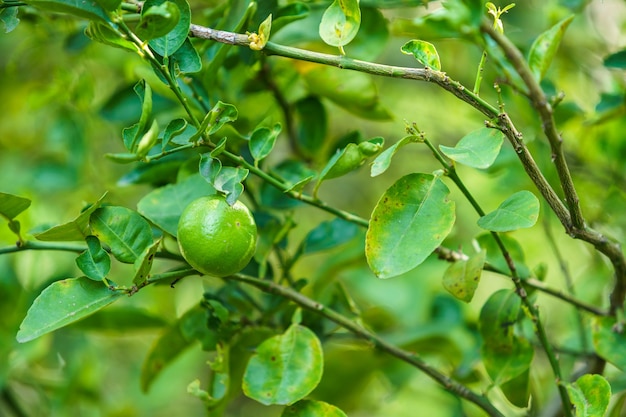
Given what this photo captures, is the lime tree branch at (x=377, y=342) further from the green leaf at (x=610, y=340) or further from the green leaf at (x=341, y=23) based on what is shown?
the green leaf at (x=341, y=23)

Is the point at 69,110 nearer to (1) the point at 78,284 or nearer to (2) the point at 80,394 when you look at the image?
(2) the point at 80,394

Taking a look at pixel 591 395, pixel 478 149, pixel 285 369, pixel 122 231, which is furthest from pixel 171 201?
pixel 591 395

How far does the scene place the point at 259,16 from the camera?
28.7 inches

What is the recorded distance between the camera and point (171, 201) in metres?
0.74

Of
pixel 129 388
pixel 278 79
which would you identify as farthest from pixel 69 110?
pixel 129 388

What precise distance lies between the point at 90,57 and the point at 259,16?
0.59m

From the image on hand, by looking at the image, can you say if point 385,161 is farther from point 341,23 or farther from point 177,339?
point 177,339

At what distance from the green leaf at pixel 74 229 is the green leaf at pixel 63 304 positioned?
4 centimetres

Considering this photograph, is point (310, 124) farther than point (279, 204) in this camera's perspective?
Yes

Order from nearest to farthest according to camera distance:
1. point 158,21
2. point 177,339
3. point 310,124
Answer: point 158,21 → point 177,339 → point 310,124

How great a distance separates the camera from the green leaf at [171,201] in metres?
0.72

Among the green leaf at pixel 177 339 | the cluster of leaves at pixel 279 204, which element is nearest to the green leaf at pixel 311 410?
the cluster of leaves at pixel 279 204

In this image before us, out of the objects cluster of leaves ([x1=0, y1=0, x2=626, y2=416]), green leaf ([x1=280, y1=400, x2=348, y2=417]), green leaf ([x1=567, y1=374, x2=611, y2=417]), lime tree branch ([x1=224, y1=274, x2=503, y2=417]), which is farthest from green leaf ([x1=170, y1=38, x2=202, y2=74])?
green leaf ([x1=567, y1=374, x2=611, y2=417])

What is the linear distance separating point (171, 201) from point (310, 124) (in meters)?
0.30
